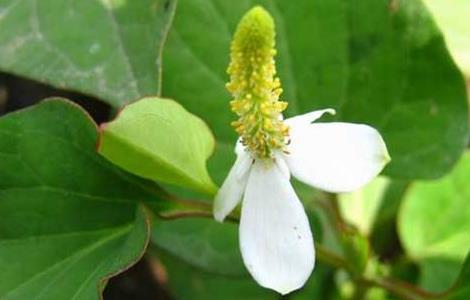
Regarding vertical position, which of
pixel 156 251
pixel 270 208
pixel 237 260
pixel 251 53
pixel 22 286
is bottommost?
pixel 156 251

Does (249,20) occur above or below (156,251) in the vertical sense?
above

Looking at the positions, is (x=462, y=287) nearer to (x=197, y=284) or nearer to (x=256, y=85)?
(x=256, y=85)

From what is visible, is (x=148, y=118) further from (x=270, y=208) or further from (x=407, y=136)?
(x=407, y=136)

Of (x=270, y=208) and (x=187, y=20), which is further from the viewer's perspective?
(x=187, y=20)

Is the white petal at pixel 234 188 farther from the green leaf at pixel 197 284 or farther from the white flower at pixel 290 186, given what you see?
the green leaf at pixel 197 284

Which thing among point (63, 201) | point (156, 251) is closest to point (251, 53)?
point (63, 201)

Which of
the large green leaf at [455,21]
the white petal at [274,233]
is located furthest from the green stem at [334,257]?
the large green leaf at [455,21]
